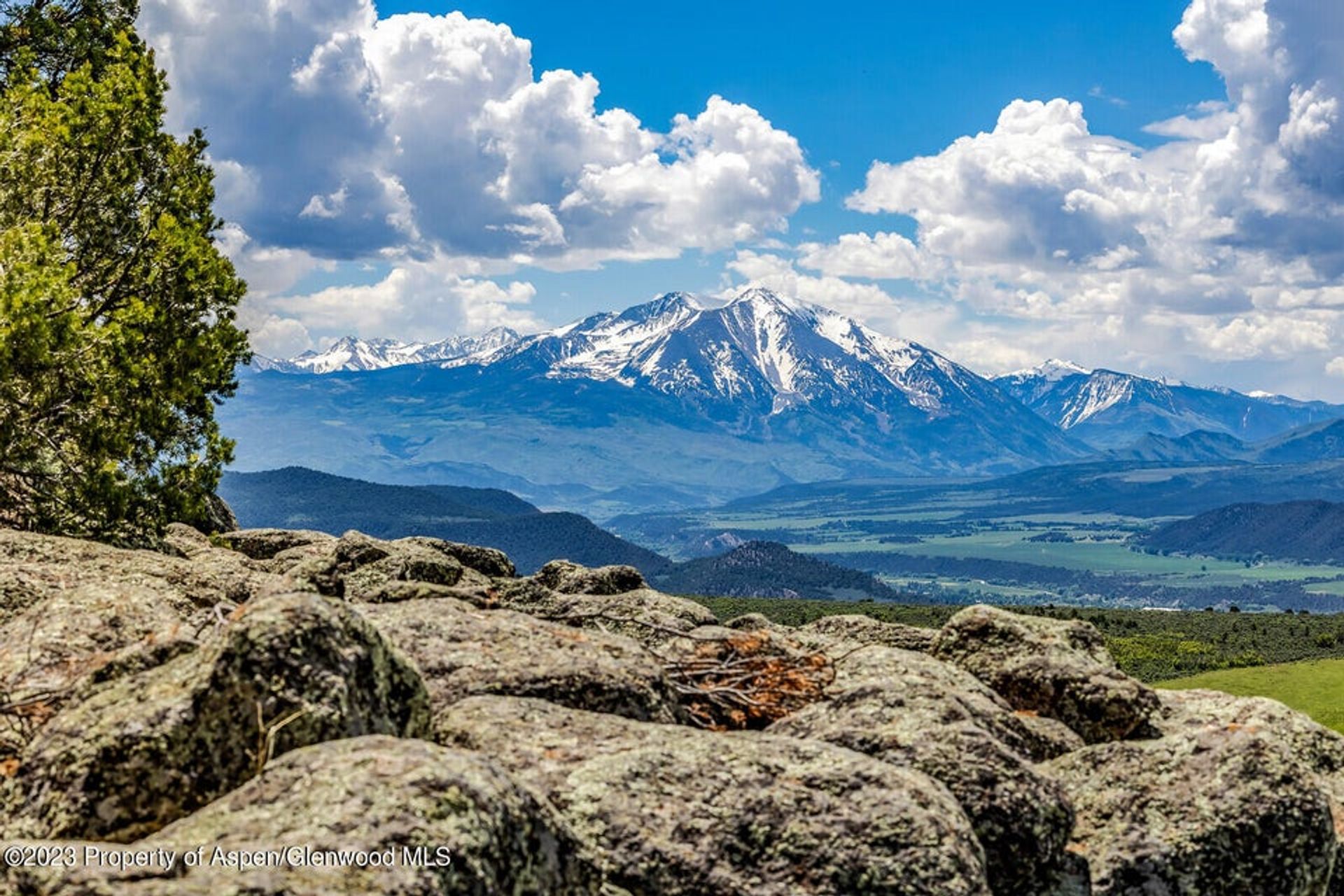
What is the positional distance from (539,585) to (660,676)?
949 cm

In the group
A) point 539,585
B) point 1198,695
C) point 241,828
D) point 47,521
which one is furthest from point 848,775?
point 47,521

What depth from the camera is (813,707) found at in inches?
599

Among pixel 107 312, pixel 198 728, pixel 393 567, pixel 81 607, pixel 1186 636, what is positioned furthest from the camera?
pixel 1186 636

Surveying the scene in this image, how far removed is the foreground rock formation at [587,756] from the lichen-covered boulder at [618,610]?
0.10 meters

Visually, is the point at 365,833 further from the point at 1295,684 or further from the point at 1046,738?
the point at 1295,684

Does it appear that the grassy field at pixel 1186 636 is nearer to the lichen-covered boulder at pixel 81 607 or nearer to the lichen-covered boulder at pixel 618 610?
the lichen-covered boulder at pixel 618 610

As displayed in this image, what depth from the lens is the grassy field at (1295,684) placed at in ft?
255

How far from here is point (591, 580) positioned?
25531 millimetres

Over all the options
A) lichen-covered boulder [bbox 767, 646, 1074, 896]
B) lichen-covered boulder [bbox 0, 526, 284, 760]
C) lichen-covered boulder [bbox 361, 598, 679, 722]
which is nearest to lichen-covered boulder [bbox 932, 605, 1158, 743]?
lichen-covered boulder [bbox 767, 646, 1074, 896]

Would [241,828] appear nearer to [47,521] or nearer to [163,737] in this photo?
[163,737]

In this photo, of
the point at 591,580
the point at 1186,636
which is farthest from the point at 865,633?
the point at 1186,636

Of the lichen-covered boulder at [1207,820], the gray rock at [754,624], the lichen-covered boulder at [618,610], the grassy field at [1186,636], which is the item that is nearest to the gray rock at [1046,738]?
the lichen-covered boulder at [1207,820]

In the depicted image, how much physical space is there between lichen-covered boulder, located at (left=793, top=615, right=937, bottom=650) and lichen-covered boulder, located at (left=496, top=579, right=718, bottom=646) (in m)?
→ 2.36

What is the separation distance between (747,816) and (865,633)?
11519 mm
